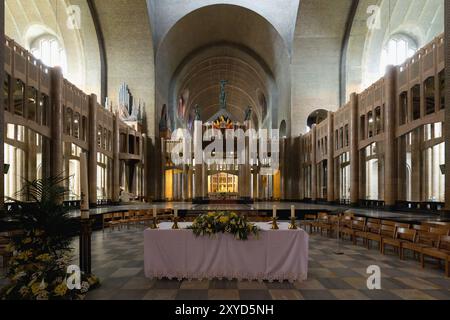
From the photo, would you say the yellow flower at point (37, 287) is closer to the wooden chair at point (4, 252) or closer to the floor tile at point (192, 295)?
the floor tile at point (192, 295)

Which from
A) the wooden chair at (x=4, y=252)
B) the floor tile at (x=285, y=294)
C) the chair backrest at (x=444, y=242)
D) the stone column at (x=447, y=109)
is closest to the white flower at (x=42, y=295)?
the wooden chair at (x=4, y=252)

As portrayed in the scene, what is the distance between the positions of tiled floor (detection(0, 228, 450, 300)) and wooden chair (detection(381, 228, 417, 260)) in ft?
1.02

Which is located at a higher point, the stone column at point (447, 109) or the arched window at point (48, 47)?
the arched window at point (48, 47)

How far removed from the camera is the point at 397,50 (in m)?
24.0

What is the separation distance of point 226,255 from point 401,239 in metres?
4.61

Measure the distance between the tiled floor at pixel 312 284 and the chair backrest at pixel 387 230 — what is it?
815mm

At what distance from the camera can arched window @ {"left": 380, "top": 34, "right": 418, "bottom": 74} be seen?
23531 mm

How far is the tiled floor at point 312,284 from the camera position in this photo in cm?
444

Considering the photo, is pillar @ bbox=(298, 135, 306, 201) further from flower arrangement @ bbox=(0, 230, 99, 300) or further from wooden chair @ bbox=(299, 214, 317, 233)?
flower arrangement @ bbox=(0, 230, 99, 300)

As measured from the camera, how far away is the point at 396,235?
717 cm

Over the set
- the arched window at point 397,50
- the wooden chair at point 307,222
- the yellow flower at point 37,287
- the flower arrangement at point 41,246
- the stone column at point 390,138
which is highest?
the arched window at point 397,50

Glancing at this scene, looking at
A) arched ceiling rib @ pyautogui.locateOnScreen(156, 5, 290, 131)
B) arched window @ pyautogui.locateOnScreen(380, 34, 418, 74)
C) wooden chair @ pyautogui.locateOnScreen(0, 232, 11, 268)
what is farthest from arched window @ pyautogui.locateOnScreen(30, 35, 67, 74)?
arched window @ pyautogui.locateOnScreen(380, 34, 418, 74)

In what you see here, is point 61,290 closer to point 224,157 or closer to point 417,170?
point 417,170

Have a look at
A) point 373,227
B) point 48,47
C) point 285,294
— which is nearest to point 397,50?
point 373,227
